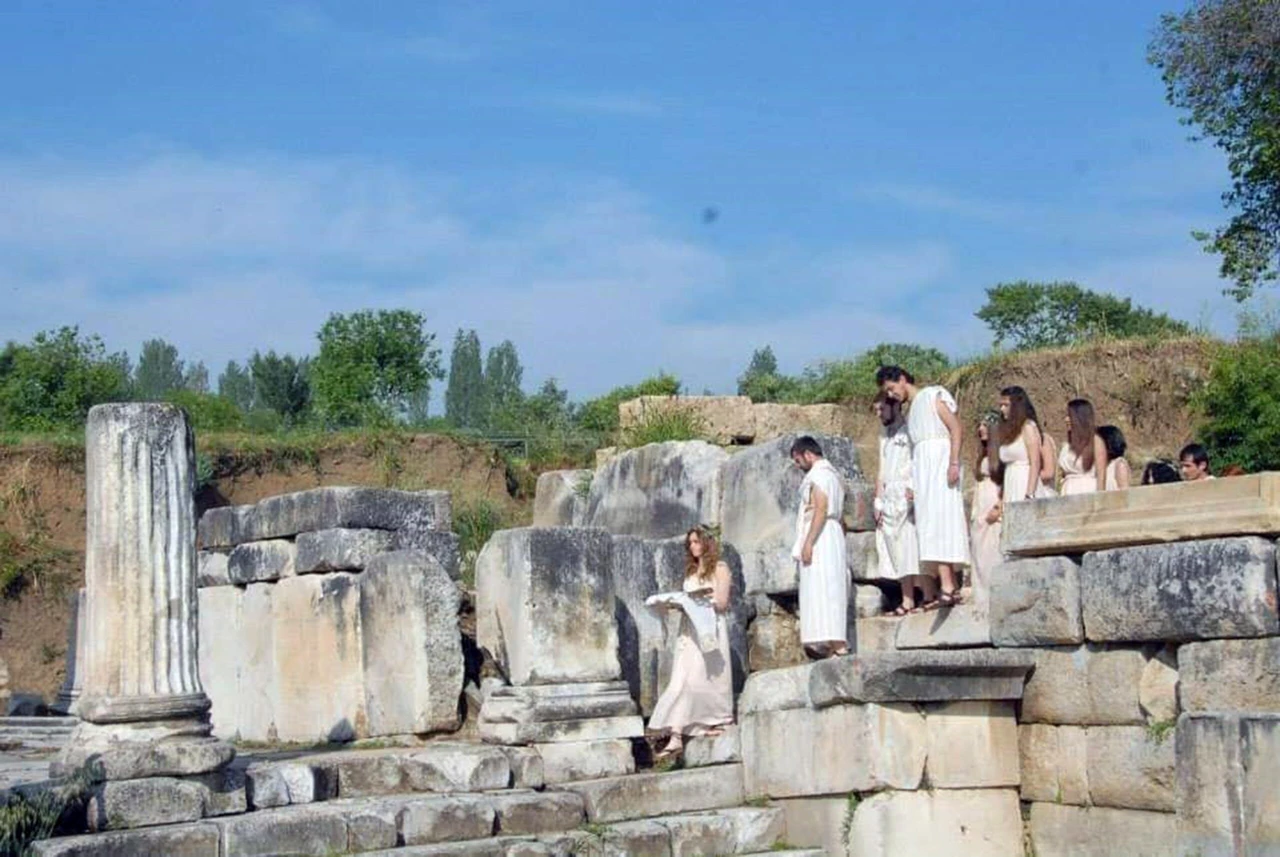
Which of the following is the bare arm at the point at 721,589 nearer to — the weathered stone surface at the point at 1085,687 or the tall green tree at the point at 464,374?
the weathered stone surface at the point at 1085,687

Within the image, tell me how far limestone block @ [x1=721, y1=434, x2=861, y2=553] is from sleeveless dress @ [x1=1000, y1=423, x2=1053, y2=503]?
1321 mm

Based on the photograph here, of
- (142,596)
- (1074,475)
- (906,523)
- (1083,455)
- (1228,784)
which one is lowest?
(1228,784)

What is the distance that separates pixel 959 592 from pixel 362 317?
24762mm

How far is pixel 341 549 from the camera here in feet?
42.5

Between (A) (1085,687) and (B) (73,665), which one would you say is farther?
(B) (73,665)

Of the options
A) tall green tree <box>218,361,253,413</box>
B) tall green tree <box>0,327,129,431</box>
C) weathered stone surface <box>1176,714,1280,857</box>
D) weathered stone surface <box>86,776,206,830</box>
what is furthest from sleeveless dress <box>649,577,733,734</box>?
tall green tree <box>218,361,253,413</box>

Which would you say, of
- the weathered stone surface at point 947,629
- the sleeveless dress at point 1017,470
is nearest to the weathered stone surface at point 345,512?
the weathered stone surface at point 947,629

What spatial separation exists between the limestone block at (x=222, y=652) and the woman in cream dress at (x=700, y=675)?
494 centimetres

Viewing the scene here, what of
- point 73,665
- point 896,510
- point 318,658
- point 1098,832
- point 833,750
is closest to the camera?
point 1098,832

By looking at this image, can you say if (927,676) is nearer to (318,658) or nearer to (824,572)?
(824,572)

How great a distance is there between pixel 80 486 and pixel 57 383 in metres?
8.73

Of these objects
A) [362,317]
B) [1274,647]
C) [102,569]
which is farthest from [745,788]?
[362,317]

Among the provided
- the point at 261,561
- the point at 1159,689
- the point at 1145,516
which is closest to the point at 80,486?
the point at 261,561

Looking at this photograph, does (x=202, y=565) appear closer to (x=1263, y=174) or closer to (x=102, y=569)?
(x=102, y=569)
